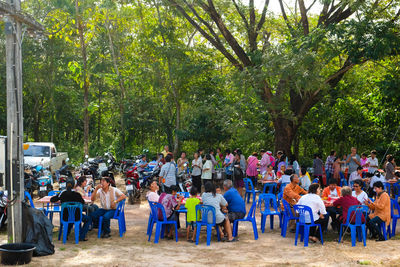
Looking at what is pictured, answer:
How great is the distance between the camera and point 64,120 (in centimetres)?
3403

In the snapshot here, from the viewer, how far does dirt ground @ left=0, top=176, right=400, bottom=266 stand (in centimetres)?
759

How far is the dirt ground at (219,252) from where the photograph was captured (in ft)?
24.9

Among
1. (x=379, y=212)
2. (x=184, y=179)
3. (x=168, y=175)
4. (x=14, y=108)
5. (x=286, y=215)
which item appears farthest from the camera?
(x=184, y=179)

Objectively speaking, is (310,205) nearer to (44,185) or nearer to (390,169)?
(390,169)

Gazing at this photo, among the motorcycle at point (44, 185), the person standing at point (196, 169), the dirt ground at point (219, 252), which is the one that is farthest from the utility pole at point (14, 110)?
the person standing at point (196, 169)

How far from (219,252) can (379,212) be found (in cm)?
322

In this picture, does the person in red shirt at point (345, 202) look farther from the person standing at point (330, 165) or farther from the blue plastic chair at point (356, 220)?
the person standing at point (330, 165)

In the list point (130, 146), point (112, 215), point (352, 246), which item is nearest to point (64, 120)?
point (130, 146)

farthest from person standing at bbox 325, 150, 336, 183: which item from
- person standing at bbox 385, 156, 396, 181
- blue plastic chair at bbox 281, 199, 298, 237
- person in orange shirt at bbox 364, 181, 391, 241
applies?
blue plastic chair at bbox 281, 199, 298, 237

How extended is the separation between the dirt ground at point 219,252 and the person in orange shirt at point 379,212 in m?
0.26

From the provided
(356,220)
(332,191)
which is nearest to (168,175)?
(332,191)

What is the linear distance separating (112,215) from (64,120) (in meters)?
26.1

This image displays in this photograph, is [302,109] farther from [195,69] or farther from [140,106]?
[140,106]

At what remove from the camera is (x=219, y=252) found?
826 centimetres
